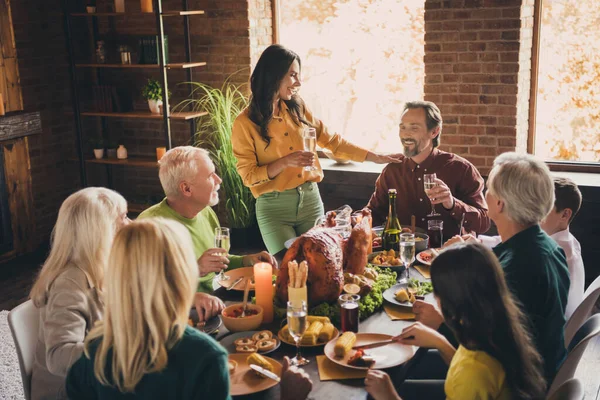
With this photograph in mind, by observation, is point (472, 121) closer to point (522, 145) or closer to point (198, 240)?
point (522, 145)

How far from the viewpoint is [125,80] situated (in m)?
5.89

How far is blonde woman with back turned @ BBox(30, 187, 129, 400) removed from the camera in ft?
6.89

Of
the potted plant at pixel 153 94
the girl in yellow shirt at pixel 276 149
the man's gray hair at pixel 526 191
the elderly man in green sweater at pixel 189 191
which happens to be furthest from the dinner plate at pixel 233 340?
the potted plant at pixel 153 94

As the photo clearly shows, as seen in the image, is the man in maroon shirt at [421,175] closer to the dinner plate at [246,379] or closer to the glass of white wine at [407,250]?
the glass of white wine at [407,250]

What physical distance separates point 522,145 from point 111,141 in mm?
3387

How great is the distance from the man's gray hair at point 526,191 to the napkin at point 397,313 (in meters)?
0.48

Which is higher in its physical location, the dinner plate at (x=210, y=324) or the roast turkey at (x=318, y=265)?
the roast turkey at (x=318, y=265)

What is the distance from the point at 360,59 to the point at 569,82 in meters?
1.53

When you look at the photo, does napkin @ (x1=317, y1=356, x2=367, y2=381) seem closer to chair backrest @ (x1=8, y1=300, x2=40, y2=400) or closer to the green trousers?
chair backrest @ (x1=8, y1=300, x2=40, y2=400)

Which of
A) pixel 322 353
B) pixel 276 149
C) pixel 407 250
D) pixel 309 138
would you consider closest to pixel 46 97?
pixel 276 149

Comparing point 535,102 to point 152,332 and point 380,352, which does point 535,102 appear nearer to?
point 380,352

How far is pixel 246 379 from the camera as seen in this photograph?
1.99 metres

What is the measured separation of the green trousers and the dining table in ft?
3.30

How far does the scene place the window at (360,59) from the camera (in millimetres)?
5090
